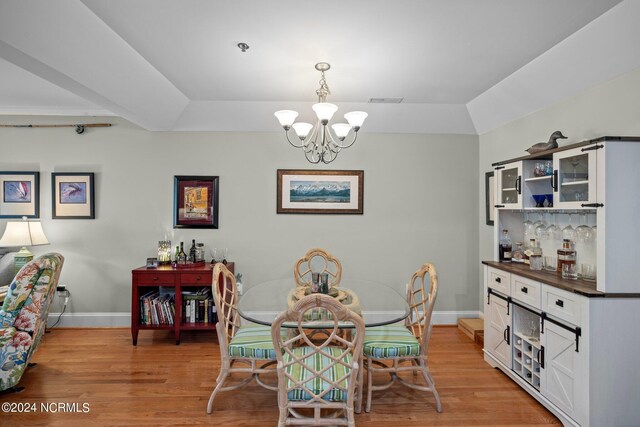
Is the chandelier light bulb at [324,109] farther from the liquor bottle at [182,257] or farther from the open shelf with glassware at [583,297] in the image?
the liquor bottle at [182,257]

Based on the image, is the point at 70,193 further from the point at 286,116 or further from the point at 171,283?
the point at 286,116

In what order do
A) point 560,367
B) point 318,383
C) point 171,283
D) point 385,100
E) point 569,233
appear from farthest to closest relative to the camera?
point 385,100 → point 171,283 → point 569,233 → point 560,367 → point 318,383

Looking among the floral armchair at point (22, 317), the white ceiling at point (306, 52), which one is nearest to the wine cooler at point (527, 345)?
the white ceiling at point (306, 52)

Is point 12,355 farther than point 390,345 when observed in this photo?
Yes

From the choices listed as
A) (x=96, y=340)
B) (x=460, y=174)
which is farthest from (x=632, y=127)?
(x=96, y=340)

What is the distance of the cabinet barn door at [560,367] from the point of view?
2.25m

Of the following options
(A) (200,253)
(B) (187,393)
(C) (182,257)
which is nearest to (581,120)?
(B) (187,393)

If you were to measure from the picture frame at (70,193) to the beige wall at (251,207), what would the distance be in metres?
0.08

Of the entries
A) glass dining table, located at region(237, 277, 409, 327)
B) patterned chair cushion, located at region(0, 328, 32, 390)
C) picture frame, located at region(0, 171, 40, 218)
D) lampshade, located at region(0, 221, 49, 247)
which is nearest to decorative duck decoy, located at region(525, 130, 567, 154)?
glass dining table, located at region(237, 277, 409, 327)

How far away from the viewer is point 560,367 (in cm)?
236

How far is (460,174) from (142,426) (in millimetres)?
3954

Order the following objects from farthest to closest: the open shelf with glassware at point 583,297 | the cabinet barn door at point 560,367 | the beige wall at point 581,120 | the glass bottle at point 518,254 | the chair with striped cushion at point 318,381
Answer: the glass bottle at point 518,254, the beige wall at point 581,120, the cabinet barn door at point 560,367, the open shelf with glassware at point 583,297, the chair with striped cushion at point 318,381

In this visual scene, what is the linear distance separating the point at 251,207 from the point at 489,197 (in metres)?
2.78

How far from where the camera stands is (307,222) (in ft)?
14.2
